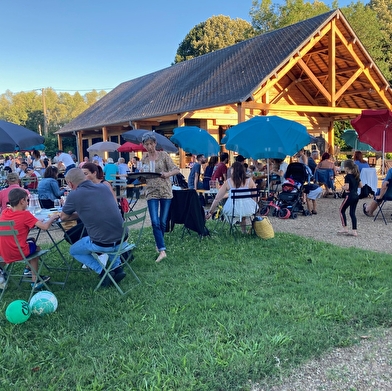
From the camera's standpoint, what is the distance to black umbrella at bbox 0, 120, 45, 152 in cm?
642

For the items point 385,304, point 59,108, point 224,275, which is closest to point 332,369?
point 385,304

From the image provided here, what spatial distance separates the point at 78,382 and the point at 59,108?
8277 centimetres

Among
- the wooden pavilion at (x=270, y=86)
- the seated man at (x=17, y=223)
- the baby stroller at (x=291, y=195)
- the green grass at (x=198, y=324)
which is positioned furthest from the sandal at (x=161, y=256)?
the wooden pavilion at (x=270, y=86)

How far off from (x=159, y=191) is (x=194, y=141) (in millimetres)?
5384

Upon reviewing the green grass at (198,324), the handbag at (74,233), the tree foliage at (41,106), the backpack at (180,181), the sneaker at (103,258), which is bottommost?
the green grass at (198,324)

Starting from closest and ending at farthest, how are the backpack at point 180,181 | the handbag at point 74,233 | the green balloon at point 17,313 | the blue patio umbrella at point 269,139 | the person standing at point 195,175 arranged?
1. the green balloon at point 17,313
2. the handbag at point 74,233
3. the blue patio umbrella at point 269,139
4. the backpack at point 180,181
5. the person standing at point 195,175

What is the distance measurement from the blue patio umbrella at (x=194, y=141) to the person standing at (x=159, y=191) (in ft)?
16.3

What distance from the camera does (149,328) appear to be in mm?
3260

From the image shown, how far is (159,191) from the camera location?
207 inches

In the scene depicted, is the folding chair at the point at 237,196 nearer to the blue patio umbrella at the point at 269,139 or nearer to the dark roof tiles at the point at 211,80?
the blue patio umbrella at the point at 269,139

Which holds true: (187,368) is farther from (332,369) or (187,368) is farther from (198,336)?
(332,369)

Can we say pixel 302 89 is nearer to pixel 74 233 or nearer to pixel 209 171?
pixel 209 171

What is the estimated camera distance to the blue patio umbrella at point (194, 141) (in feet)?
33.8

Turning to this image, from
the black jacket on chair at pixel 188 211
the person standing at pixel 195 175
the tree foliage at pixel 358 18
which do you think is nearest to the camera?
the black jacket on chair at pixel 188 211
